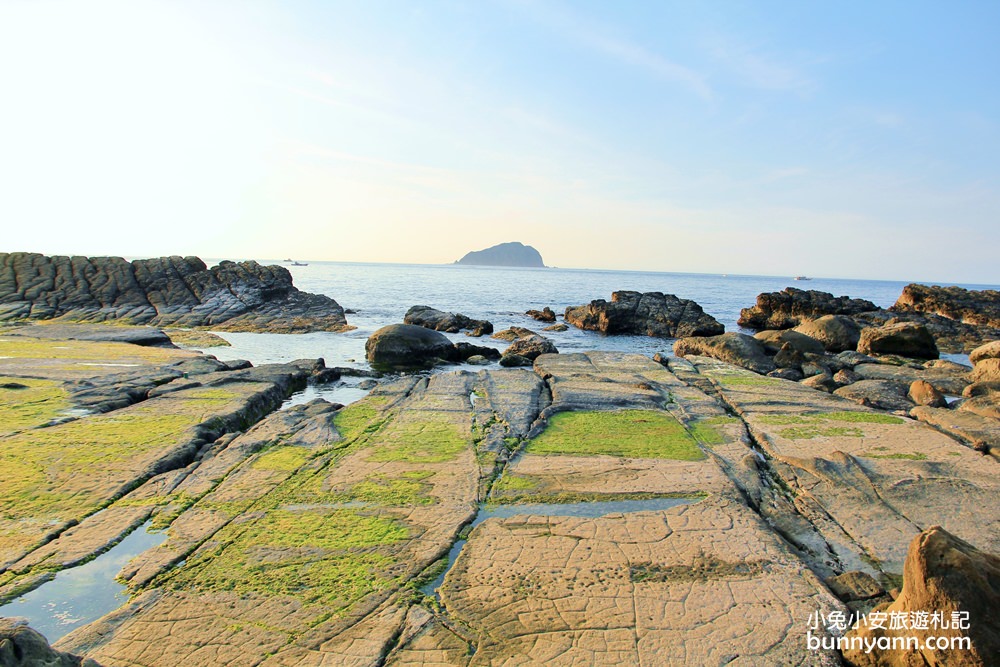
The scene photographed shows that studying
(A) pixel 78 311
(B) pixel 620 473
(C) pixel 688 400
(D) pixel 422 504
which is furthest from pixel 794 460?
(A) pixel 78 311

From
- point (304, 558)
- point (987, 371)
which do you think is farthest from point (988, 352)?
point (304, 558)

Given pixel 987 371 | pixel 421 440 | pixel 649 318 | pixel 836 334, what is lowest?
pixel 421 440

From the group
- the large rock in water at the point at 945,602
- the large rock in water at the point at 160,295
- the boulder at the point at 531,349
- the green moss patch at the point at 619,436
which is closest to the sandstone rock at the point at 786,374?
the boulder at the point at 531,349

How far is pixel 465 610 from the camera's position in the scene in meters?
4.30

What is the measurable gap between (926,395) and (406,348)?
14.0 meters

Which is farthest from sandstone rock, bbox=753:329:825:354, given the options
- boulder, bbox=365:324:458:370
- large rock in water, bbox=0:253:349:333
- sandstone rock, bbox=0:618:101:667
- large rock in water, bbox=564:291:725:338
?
sandstone rock, bbox=0:618:101:667

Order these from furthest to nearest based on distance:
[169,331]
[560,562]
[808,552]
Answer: [169,331] < [808,552] < [560,562]

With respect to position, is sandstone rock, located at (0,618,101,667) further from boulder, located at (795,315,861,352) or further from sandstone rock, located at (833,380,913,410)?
boulder, located at (795,315,861,352)

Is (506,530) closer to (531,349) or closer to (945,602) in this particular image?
(945,602)

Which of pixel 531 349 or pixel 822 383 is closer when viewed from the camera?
pixel 822 383

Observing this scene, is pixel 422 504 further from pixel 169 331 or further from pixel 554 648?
pixel 169 331

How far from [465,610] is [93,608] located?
114 inches

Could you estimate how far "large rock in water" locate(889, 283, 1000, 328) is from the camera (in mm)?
34344

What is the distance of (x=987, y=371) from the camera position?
13406 millimetres
